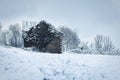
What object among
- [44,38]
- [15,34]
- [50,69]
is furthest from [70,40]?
[50,69]

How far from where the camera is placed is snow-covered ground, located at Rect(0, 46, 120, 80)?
1106cm

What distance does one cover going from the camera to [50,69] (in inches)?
497

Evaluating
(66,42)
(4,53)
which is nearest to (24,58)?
(4,53)

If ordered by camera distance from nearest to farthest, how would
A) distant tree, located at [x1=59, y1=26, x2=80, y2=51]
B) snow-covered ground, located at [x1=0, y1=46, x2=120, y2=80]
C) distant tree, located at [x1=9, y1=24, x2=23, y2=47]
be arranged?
snow-covered ground, located at [x1=0, y1=46, x2=120, y2=80], distant tree, located at [x1=59, y1=26, x2=80, y2=51], distant tree, located at [x1=9, y1=24, x2=23, y2=47]

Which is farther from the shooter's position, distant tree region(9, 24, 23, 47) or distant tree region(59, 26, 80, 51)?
distant tree region(9, 24, 23, 47)

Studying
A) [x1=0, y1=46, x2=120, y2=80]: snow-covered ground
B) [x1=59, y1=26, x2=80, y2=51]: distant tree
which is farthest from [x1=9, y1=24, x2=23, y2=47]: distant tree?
[x1=0, y1=46, x2=120, y2=80]: snow-covered ground

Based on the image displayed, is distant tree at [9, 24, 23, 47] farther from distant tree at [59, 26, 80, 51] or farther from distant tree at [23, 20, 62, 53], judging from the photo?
distant tree at [23, 20, 62, 53]

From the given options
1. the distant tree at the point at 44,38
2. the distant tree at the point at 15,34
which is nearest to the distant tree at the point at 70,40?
the distant tree at the point at 15,34

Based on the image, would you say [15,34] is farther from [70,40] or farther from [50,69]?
[50,69]

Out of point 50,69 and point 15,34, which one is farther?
point 15,34

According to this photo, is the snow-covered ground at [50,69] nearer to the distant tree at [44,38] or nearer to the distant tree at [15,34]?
the distant tree at [44,38]

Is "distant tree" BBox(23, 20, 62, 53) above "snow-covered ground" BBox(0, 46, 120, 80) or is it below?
above

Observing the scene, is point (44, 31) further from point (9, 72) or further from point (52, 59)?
point (9, 72)

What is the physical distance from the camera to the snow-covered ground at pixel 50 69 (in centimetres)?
1106
